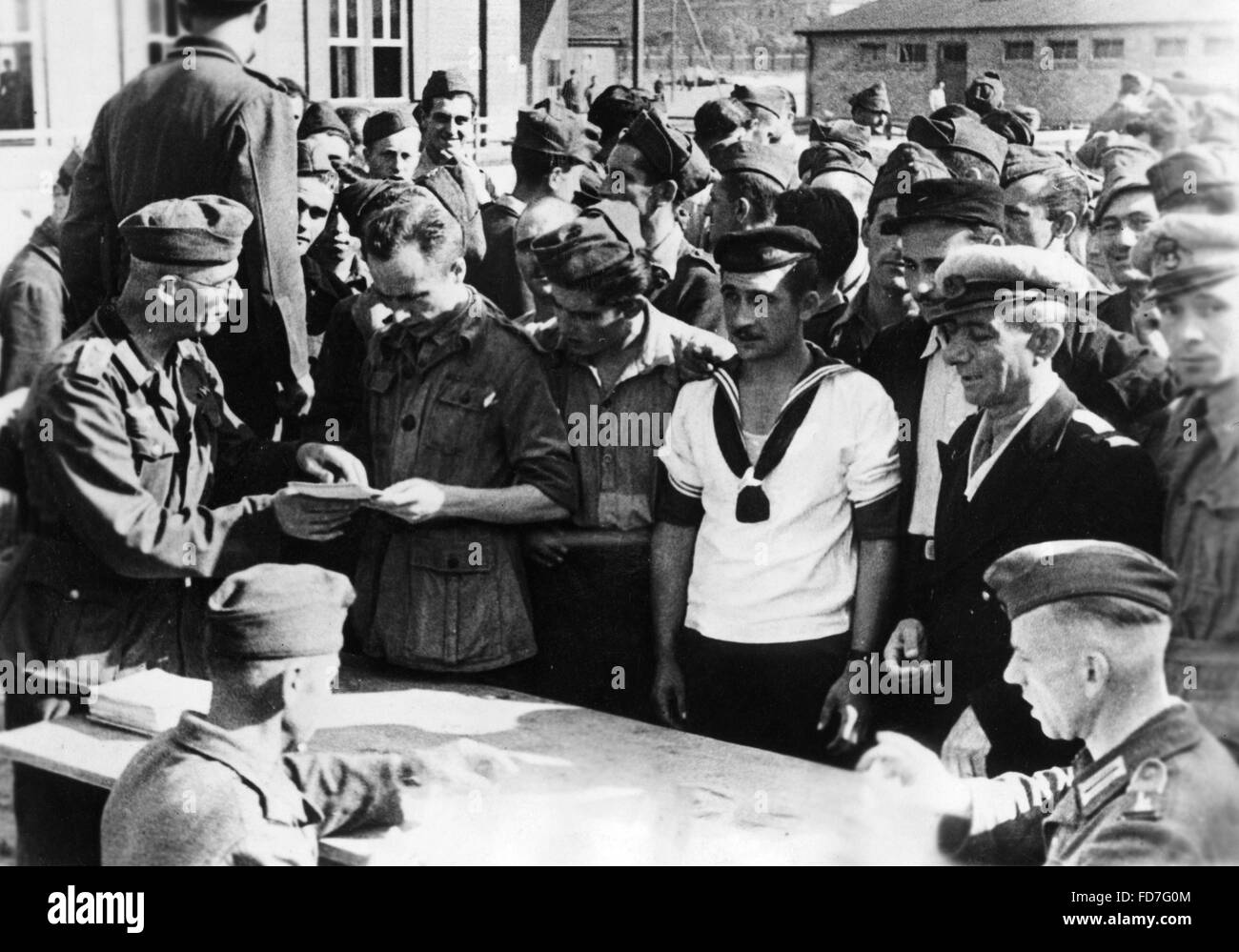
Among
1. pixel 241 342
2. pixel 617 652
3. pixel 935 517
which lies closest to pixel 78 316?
pixel 241 342

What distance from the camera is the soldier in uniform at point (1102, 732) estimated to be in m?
3.41

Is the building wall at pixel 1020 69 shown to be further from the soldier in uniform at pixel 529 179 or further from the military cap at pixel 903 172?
the soldier in uniform at pixel 529 179

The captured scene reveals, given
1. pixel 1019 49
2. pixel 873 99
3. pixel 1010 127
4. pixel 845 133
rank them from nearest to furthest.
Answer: pixel 1019 49
pixel 873 99
pixel 845 133
pixel 1010 127

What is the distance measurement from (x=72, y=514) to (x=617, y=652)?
149 centimetres

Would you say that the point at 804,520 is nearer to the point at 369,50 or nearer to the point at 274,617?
the point at 274,617

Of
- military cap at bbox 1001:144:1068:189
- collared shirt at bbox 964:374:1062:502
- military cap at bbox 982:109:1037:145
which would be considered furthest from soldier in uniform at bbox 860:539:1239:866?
military cap at bbox 982:109:1037:145

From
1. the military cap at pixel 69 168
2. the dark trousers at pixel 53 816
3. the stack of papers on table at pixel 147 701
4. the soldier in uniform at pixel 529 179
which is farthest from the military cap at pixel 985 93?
the dark trousers at pixel 53 816

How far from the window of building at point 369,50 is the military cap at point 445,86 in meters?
0.10

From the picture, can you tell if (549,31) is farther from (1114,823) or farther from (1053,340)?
(1114,823)

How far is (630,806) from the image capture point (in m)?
3.57

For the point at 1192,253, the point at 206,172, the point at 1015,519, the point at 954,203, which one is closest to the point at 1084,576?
the point at 1015,519

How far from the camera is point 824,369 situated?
3.95 meters

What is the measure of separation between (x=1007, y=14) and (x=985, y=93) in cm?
87

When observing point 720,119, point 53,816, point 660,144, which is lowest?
point 53,816
